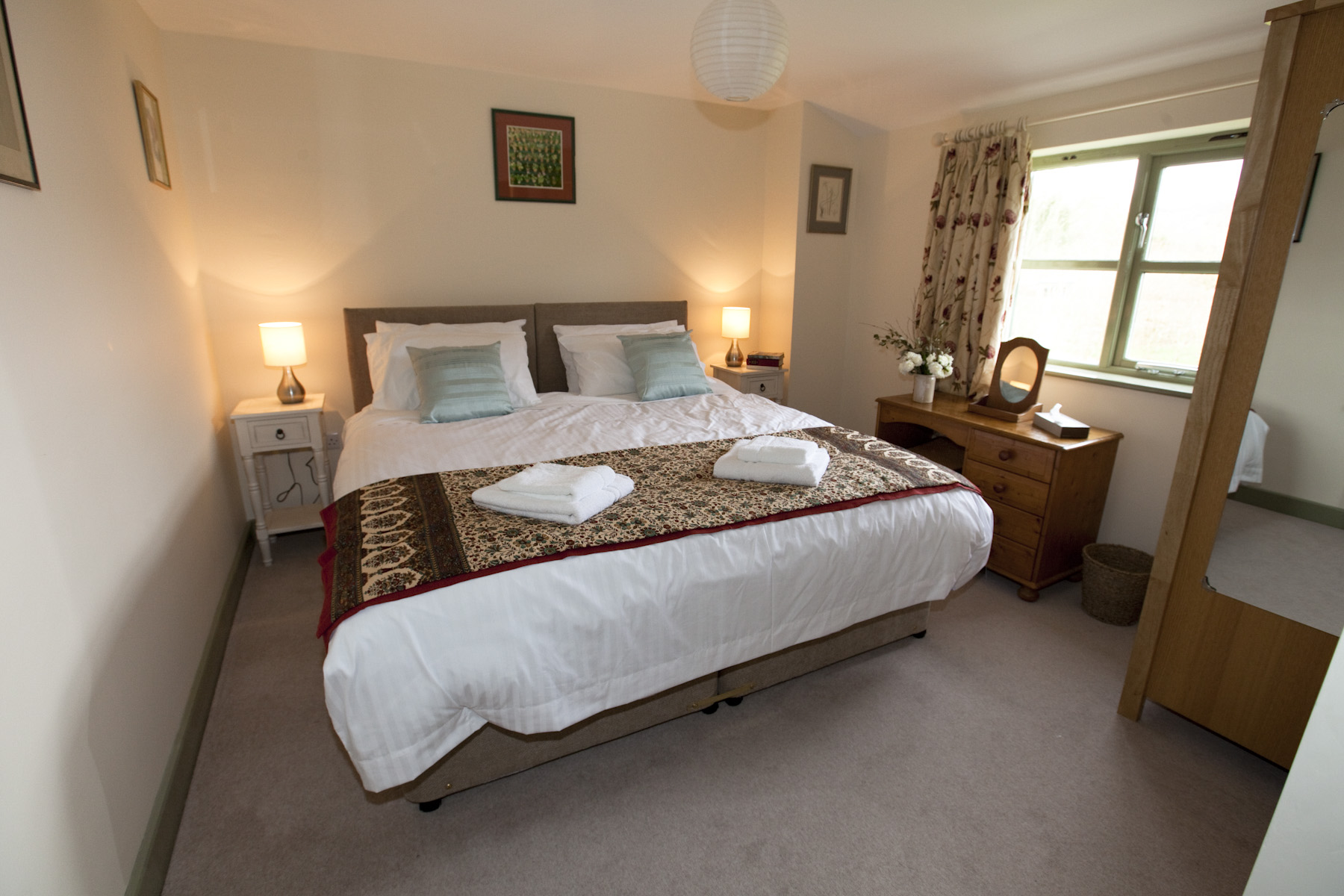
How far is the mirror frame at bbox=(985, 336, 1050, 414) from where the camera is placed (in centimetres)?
305

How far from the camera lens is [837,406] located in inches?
182

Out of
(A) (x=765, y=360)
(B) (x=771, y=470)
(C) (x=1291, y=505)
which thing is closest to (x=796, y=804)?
(B) (x=771, y=470)

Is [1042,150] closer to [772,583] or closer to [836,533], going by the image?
[836,533]

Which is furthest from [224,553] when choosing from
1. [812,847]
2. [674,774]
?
[812,847]

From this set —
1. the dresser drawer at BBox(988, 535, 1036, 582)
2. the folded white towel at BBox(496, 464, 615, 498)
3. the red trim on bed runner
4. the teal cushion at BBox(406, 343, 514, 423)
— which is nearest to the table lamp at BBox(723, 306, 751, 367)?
the teal cushion at BBox(406, 343, 514, 423)

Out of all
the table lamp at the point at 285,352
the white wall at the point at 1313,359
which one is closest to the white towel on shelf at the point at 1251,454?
the white wall at the point at 1313,359

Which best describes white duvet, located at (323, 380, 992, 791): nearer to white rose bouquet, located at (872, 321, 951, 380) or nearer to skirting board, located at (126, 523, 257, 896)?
skirting board, located at (126, 523, 257, 896)

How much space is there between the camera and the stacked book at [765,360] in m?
4.19

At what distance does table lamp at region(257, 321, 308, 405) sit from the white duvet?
960mm

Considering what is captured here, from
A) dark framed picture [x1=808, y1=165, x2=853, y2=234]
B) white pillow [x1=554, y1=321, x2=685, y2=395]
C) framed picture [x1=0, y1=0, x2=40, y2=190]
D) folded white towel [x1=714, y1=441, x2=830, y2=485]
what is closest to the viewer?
framed picture [x1=0, y1=0, x2=40, y2=190]

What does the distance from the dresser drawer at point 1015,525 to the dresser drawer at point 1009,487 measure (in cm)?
2

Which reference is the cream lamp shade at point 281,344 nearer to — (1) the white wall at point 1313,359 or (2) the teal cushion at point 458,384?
(2) the teal cushion at point 458,384

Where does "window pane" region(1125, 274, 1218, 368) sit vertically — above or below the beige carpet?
above

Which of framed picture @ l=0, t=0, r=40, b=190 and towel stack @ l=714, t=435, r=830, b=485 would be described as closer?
framed picture @ l=0, t=0, r=40, b=190
